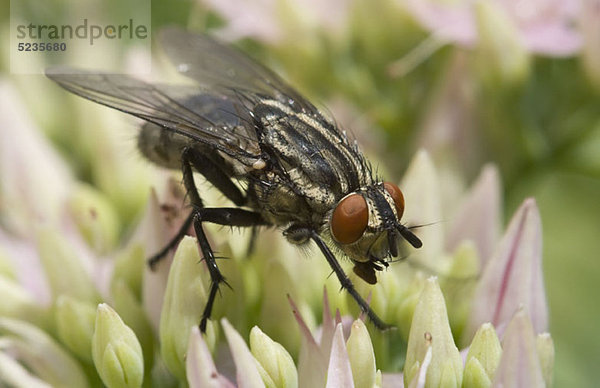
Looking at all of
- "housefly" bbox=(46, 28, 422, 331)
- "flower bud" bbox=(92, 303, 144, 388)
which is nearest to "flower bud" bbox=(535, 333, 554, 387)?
"housefly" bbox=(46, 28, 422, 331)

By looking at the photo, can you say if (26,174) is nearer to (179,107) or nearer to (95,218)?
(95,218)

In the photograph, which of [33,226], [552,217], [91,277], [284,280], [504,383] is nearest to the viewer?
[504,383]

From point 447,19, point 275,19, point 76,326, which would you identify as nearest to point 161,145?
point 76,326

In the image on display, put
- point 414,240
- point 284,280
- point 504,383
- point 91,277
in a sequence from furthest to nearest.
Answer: point 91,277 → point 284,280 → point 414,240 → point 504,383

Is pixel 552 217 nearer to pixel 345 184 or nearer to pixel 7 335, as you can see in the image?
pixel 345 184

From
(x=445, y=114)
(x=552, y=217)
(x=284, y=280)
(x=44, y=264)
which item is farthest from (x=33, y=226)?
(x=552, y=217)

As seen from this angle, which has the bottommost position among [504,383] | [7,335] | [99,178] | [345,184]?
[504,383]

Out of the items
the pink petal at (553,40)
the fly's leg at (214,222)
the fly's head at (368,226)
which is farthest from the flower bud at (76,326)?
the pink petal at (553,40)
